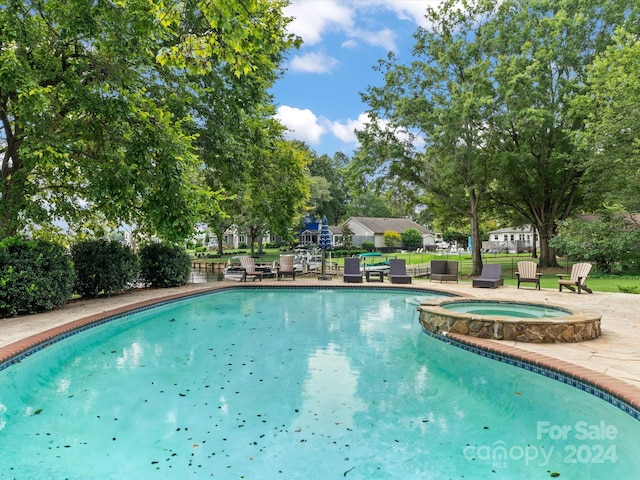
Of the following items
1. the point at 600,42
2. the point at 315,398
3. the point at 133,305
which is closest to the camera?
the point at 315,398

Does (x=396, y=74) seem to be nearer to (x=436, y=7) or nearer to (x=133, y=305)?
(x=436, y=7)

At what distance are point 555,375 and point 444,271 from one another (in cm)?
1092

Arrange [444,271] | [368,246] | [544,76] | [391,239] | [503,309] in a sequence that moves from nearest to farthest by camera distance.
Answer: [503,309], [444,271], [544,76], [391,239], [368,246]

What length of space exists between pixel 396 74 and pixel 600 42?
9596mm

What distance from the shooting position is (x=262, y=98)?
13.0m

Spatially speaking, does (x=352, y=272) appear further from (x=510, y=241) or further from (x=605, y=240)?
(x=510, y=241)

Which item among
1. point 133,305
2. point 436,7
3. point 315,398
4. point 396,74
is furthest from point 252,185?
point 436,7

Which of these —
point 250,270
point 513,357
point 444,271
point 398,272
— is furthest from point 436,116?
point 513,357

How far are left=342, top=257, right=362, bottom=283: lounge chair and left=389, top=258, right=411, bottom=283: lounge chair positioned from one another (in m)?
1.33

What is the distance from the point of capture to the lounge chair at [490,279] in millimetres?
13641

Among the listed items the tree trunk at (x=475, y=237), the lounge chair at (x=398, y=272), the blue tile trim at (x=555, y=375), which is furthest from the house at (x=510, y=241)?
the blue tile trim at (x=555, y=375)

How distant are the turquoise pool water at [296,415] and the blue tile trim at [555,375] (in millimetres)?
83

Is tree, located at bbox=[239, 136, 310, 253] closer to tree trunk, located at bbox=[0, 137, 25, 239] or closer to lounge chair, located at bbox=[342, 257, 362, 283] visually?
lounge chair, located at bbox=[342, 257, 362, 283]

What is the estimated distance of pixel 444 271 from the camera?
52.5 feet
